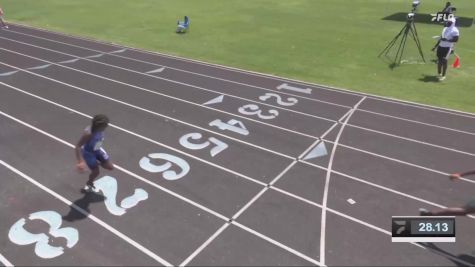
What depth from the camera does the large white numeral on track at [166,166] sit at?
30.7 ft

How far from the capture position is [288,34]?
23016 millimetres

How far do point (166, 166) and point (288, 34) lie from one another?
15.4 meters

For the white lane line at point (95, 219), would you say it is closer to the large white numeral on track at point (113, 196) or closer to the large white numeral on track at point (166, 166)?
the large white numeral on track at point (113, 196)

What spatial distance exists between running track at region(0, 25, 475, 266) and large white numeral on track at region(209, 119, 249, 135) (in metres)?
0.07

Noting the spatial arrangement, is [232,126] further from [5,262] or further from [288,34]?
[288,34]

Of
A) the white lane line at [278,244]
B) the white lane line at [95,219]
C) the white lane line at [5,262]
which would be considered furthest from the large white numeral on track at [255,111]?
the white lane line at [5,262]

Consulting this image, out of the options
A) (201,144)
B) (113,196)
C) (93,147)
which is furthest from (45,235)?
(201,144)

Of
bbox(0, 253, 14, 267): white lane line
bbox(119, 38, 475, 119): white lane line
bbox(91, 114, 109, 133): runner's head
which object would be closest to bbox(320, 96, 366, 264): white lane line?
bbox(119, 38, 475, 119): white lane line

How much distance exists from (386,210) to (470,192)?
2.26 metres

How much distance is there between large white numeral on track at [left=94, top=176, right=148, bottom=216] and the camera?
8.17 m

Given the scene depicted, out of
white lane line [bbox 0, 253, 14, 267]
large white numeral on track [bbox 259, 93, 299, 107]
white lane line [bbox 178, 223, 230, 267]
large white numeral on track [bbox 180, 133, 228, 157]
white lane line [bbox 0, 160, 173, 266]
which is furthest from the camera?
large white numeral on track [bbox 259, 93, 299, 107]

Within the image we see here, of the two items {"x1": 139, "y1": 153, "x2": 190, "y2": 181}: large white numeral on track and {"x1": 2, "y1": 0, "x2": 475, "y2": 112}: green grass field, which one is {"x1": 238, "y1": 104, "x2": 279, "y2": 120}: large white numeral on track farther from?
{"x1": 2, "y1": 0, "x2": 475, "y2": 112}: green grass field

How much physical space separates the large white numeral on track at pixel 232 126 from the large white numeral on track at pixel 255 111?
0.79m

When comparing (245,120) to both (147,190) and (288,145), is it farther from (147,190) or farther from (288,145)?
(147,190)
